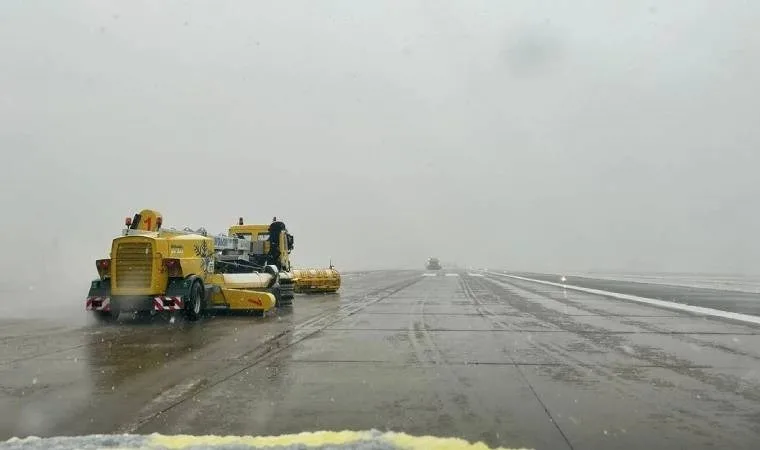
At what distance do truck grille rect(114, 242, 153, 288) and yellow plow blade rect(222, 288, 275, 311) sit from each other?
240cm

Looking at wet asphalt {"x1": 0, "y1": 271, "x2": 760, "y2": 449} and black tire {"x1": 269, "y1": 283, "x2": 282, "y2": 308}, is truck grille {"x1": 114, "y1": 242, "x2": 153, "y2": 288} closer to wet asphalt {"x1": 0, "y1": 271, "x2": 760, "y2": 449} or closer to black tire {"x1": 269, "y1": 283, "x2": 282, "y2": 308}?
wet asphalt {"x1": 0, "y1": 271, "x2": 760, "y2": 449}

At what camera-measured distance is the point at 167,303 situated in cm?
1328

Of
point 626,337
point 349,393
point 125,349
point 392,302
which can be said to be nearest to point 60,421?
point 349,393

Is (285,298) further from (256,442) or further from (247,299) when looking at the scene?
(256,442)

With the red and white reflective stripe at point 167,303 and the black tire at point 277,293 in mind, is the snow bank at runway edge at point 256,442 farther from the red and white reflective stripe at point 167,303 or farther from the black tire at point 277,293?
the black tire at point 277,293

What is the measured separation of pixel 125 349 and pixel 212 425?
17.1 feet

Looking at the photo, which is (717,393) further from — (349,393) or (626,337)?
(626,337)

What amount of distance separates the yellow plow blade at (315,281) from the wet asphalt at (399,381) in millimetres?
13507

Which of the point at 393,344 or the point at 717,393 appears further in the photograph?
the point at 393,344

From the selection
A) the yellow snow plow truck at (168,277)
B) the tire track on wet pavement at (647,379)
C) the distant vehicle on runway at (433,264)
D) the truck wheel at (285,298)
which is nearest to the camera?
the tire track on wet pavement at (647,379)

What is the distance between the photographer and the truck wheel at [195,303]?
13.5 m

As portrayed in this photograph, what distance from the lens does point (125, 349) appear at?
9422 millimetres

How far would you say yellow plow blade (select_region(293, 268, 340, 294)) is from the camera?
26438 mm

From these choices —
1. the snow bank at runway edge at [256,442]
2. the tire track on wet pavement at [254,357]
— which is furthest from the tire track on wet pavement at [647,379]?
the tire track on wet pavement at [254,357]
